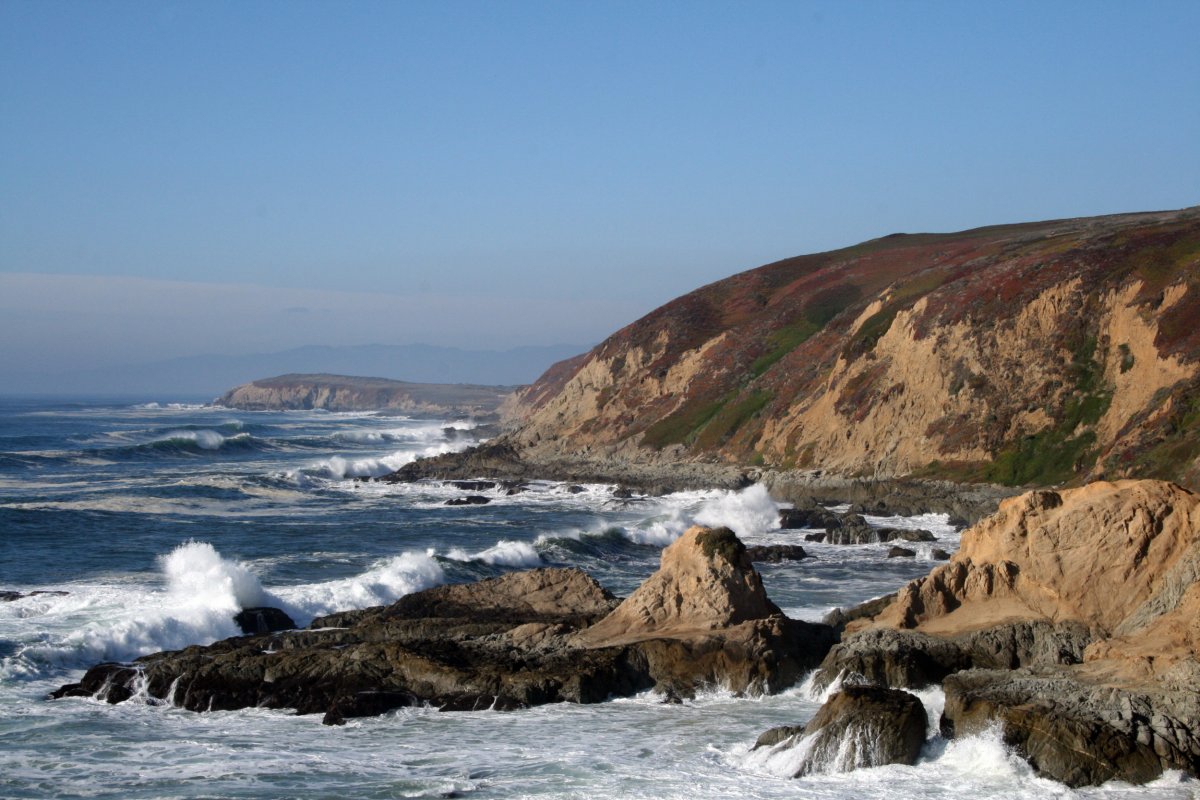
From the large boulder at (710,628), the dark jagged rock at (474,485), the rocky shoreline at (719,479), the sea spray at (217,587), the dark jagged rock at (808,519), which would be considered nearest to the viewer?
the large boulder at (710,628)

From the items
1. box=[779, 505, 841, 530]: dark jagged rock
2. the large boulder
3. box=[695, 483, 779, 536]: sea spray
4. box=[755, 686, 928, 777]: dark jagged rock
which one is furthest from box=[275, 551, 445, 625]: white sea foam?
box=[779, 505, 841, 530]: dark jagged rock

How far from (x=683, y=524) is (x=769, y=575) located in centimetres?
1379

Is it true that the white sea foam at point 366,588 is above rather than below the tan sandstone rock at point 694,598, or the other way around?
below

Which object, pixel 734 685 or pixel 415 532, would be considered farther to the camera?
pixel 415 532

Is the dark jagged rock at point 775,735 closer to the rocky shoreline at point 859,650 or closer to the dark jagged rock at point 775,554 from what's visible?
the rocky shoreline at point 859,650

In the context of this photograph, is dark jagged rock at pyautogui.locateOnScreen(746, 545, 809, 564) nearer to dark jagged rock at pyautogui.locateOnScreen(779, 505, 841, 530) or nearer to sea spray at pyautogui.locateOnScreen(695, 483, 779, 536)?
dark jagged rock at pyautogui.locateOnScreen(779, 505, 841, 530)

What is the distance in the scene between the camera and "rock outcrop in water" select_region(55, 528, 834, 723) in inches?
755

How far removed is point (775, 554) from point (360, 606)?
1293 cm

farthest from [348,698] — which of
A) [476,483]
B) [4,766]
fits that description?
[476,483]

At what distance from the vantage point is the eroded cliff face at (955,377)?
51.2m

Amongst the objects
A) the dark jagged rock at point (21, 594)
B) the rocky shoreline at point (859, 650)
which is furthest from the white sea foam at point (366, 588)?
the rocky shoreline at point (859, 650)

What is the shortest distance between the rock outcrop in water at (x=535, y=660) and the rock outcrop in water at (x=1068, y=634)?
155 cm

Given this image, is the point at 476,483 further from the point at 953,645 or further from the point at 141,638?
the point at 953,645

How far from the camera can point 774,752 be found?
15680mm
